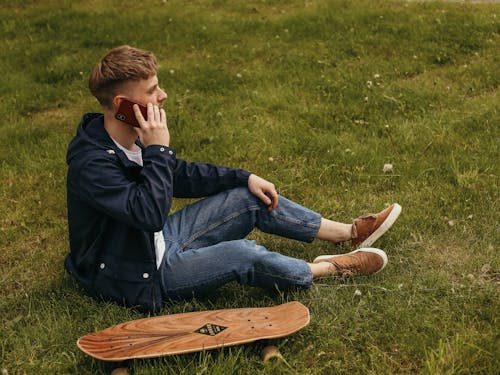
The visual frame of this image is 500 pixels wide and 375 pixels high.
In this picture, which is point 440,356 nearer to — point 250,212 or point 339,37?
point 250,212

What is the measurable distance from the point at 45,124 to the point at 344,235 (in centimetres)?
354

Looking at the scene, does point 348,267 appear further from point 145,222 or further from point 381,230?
point 145,222

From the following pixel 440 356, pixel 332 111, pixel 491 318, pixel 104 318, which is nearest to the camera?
pixel 440 356

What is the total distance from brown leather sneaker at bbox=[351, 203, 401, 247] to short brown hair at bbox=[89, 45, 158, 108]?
5.31 feet

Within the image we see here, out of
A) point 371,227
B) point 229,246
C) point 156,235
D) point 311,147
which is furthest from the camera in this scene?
point 311,147

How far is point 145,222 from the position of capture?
124 inches

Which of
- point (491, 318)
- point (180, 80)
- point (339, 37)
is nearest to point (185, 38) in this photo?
point (180, 80)

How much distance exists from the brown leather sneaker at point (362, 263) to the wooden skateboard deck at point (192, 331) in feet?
1.66

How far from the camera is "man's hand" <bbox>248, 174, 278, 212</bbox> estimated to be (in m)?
3.69

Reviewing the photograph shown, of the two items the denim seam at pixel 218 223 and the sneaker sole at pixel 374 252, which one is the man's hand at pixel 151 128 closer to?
the denim seam at pixel 218 223

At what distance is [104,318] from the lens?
11.5 ft

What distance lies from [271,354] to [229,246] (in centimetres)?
64

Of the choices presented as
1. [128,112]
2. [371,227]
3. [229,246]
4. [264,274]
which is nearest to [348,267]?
[371,227]

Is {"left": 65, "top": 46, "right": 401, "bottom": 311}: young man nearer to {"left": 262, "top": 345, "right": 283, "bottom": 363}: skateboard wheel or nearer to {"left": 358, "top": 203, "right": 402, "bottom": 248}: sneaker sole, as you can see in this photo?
{"left": 358, "top": 203, "right": 402, "bottom": 248}: sneaker sole
